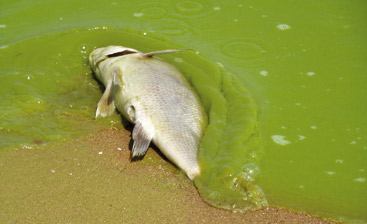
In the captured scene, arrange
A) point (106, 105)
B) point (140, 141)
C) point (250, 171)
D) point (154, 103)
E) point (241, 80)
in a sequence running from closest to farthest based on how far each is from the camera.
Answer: point (250, 171)
point (140, 141)
point (154, 103)
point (106, 105)
point (241, 80)

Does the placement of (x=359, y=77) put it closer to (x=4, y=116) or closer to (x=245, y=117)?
(x=245, y=117)

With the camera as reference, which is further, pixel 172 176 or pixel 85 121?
pixel 85 121

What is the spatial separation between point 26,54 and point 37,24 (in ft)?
3.27

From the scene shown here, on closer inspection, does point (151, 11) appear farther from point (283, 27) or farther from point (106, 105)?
point (106, 105)

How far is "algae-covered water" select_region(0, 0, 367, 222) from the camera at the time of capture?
4.39 m

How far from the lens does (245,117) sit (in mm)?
4926

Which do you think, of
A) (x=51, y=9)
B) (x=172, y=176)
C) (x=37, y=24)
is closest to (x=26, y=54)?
(x=37, y=24)

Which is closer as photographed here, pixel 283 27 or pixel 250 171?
pixel 250 171

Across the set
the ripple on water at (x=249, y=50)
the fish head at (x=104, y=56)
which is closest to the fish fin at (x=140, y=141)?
the fish head at (x=104, y=56)

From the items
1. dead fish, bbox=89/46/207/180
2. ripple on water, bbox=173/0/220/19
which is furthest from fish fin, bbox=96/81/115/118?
ripple on water, bbox=173/0/220/19

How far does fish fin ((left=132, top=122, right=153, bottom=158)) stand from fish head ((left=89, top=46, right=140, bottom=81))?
1.22 meters

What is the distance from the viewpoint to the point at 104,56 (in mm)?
5551

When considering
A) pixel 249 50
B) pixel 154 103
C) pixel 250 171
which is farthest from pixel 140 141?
pixel 249 50

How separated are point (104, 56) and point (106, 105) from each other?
80 centimetres
